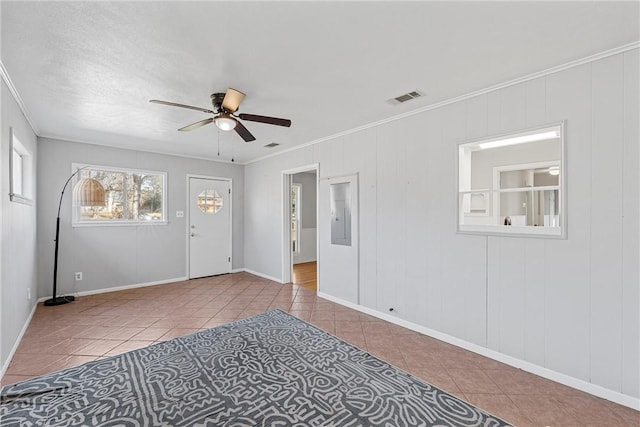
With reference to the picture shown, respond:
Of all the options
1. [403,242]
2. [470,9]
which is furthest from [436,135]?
[470,9]

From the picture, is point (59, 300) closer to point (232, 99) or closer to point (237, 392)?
point (237, 392)

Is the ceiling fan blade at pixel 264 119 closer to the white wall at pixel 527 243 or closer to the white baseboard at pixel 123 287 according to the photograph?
the white wall at pixel 527 243

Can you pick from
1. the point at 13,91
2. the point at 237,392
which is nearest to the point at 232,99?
the point at 13,91

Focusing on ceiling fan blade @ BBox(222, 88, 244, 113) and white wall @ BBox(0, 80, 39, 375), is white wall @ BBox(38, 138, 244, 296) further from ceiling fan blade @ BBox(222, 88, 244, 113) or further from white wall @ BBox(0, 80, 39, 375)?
ceiling fan blade @ BBox(222, 88, 244, 113)

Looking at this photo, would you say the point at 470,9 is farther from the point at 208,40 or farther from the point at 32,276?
the point at 32,276

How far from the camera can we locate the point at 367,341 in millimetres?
3010

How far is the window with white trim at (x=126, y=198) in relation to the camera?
4.71m

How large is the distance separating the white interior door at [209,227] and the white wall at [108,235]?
18 centimetres

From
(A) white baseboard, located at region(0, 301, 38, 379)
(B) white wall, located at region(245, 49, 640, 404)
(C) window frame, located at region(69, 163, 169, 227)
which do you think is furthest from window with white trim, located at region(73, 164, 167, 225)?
(B) white wall, located at region(245, 49, 640, 404)

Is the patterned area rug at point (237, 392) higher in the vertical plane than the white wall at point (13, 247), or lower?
lower

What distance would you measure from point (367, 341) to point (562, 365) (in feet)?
5.29

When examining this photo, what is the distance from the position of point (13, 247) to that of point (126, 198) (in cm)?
248

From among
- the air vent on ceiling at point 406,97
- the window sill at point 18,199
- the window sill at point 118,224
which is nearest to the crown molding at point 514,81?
the air vent on ceiling at point 406,97

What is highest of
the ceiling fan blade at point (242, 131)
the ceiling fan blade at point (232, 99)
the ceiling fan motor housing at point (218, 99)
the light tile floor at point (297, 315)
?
the ceiling fan motor housing at point (218, 99)
